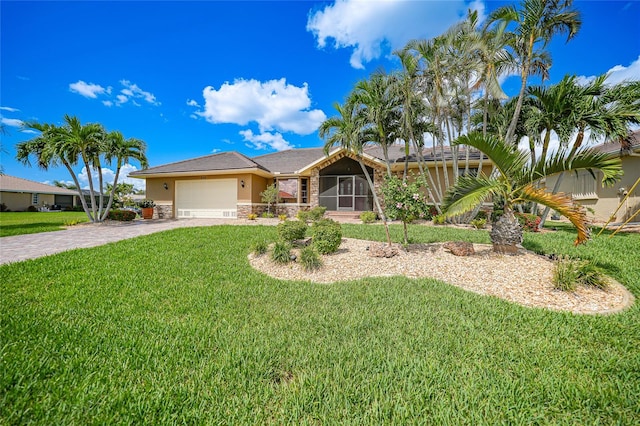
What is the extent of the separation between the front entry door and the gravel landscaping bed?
10268 mm

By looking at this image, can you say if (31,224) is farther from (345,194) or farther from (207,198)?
(345,194)

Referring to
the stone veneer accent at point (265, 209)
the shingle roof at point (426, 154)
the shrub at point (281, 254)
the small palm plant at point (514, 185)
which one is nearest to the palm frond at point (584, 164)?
the small palm plant at point (514, 185)

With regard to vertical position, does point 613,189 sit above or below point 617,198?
above

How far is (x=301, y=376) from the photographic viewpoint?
223 centimetres

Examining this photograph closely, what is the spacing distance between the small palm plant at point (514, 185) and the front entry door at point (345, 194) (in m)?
11.3

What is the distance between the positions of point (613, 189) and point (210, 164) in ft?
80.8

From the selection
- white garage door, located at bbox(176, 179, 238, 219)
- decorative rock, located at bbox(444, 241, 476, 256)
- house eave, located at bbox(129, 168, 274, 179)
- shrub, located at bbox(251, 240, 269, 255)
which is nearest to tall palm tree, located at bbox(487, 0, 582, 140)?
decorative rock, located at bbox(444, 241, 476, 256)

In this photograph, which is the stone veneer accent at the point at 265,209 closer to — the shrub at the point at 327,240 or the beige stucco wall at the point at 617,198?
the shrub at the point at 327,240

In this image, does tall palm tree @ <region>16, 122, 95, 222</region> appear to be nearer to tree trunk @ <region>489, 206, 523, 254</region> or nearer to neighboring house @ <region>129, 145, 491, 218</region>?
neighboring house @ <region>129, 145, 491, 218</region>

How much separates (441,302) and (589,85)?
12.7m

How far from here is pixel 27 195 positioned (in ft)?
96.5

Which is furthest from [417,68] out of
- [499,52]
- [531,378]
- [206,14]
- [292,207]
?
[531,378]

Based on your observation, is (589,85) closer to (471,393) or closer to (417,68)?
(417,68)

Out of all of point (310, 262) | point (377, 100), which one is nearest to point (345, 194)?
point (377, 100)
